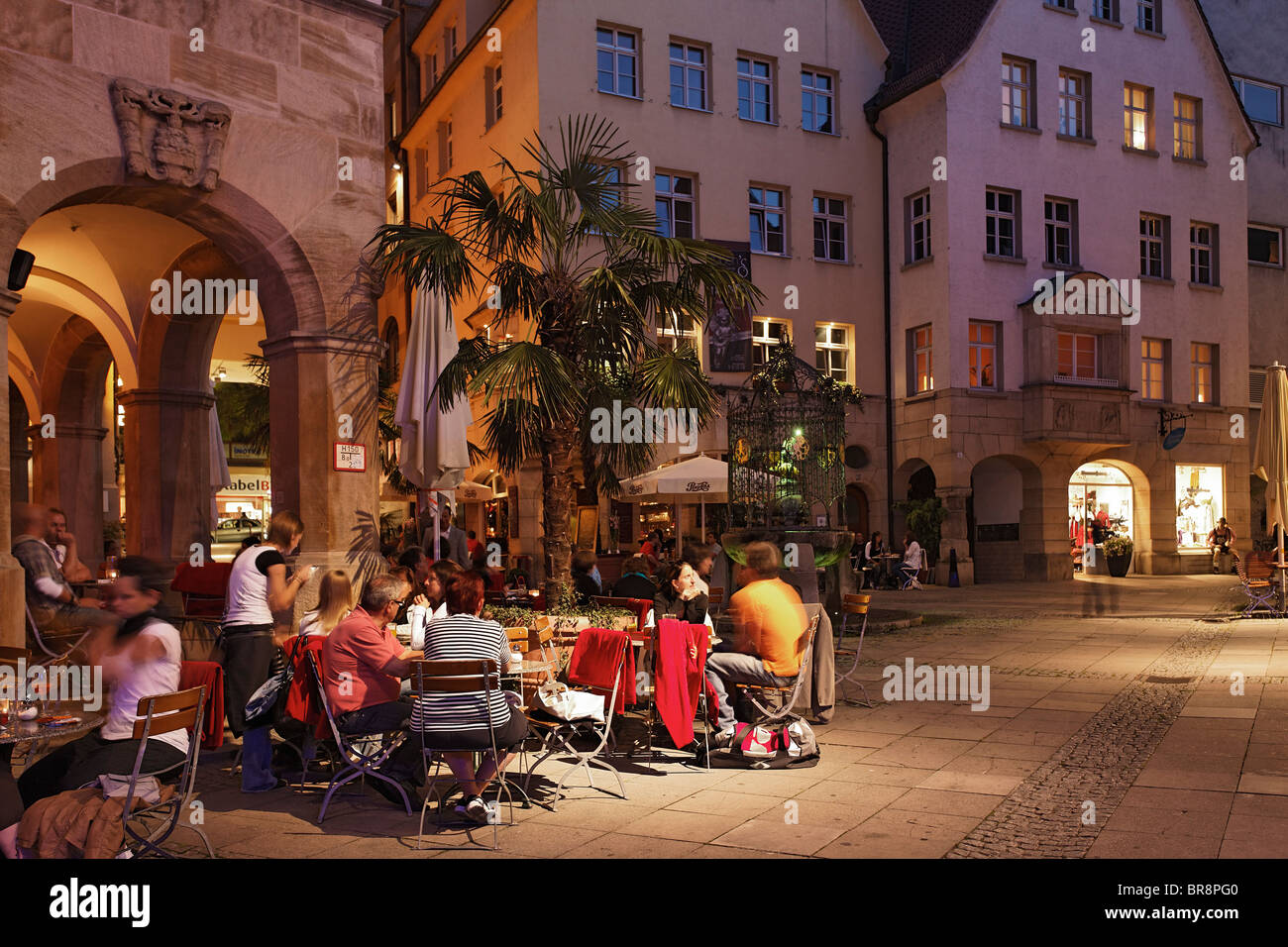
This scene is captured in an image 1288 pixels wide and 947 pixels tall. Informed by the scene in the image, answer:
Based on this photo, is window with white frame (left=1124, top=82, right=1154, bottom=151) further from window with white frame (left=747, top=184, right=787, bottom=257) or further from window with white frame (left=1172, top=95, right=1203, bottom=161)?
window with white frame (left=747, top=184, right=787, bottom=257)

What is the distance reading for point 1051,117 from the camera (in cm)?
2858

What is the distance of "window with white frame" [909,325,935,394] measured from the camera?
27.9 meters

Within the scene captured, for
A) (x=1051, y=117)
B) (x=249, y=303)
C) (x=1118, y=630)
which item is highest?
(x=1051, y=117)

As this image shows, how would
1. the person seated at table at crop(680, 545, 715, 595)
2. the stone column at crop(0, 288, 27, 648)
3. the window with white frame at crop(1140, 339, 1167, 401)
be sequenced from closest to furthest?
the stone column at crop(0, 288, 27, 648)
the person seated at table at crop(680, 545, 715, 595)
the window with white frame at crop(1140, 339, 1167, 401)

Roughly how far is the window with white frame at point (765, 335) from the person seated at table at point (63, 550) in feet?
60.6

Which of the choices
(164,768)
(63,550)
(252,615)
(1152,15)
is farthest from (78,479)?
(1152,15)

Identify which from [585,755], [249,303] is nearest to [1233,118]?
[249,303]

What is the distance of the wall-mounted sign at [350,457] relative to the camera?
33.1ft

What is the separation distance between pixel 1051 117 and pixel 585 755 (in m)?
26.4

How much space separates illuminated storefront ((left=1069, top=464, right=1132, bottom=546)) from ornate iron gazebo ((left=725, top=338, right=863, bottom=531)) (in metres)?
14.9

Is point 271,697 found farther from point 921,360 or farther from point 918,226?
point 918,226

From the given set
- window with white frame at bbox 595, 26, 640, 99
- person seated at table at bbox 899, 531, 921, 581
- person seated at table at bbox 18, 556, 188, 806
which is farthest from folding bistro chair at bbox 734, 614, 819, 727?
window with white frame at bbox 595, 26, 640, 99
